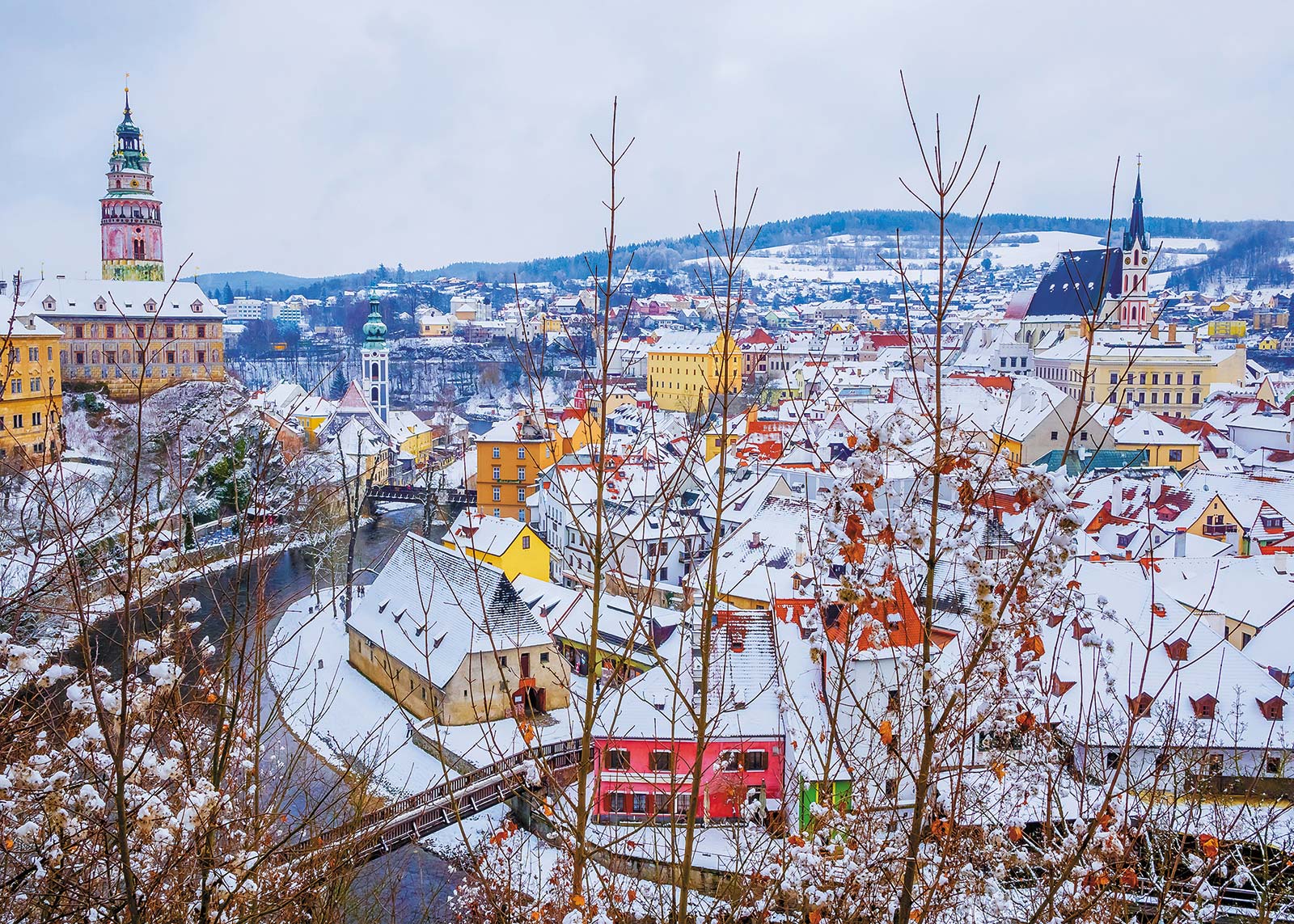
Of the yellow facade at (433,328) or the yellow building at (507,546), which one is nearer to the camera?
the yellow building at (507,546)

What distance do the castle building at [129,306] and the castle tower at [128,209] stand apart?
28mm

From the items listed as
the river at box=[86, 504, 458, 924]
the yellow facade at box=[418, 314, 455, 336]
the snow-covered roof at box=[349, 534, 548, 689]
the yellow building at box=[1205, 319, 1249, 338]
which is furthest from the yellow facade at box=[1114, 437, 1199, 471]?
the yellow facade at box=[418, 314, 455, 336]

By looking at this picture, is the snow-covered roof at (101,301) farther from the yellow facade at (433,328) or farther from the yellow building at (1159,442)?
the yellow facade at (433,328)

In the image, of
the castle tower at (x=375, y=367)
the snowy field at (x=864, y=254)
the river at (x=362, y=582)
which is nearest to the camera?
the river at (x=362, y=582)

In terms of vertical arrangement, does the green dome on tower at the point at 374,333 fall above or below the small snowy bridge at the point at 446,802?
above

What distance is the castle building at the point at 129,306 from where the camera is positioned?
30.7 meters

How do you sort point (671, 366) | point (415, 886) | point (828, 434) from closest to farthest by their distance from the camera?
point (415, 886)
point (828, 434)
point (671, 366)

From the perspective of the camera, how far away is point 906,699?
8.09 ft

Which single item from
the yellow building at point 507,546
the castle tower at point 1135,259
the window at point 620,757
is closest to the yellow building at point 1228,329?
the castle tower at point 1135,259

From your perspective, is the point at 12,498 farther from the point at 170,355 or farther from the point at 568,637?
the point at 170,355

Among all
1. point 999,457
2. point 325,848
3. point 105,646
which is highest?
point 999,457

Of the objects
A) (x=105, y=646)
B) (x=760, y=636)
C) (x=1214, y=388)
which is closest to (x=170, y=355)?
(x=105, y=646)

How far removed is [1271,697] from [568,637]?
8.29 metres

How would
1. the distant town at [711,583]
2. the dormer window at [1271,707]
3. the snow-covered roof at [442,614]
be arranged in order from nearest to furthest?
the distant town at [711,583], the dormer window at [1271,707], the snow-covered roof at [442,614]
